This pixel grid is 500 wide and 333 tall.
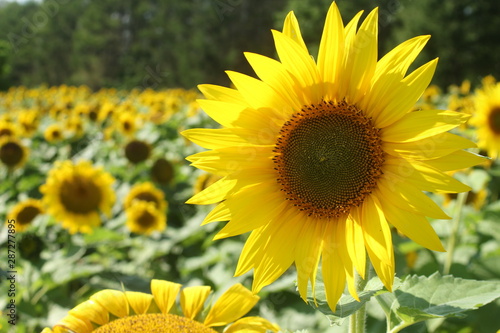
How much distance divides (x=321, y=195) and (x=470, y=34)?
26.5 m

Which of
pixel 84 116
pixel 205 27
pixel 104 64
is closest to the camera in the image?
pixel 84 116

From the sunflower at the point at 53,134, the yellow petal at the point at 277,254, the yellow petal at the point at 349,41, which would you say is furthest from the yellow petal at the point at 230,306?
the sunflower at the point at 53,134

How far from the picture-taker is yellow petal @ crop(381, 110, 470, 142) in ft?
3.93

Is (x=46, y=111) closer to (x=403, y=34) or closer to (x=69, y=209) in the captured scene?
(x=69, y=209)

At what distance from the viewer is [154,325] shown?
50.8 inches

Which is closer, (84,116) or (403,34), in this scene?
(84,116)

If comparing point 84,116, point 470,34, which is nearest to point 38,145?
point 84,116

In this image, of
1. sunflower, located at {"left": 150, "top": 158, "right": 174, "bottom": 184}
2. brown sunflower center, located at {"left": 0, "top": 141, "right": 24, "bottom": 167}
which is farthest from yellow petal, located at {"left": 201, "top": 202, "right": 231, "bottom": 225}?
brown sunflower center, located at {"left": 0, "top": 141, "right": 24, "bottom": 167}

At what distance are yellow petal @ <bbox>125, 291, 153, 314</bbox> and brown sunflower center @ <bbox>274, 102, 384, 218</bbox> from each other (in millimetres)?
526

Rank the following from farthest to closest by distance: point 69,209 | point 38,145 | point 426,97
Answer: point 426,97 < point 38,145 < point 69,209

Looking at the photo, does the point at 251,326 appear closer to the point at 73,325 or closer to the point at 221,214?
the point at 221,214

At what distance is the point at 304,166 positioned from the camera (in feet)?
5.04

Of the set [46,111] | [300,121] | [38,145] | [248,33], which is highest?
[248,33]

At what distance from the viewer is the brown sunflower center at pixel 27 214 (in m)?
4.21
